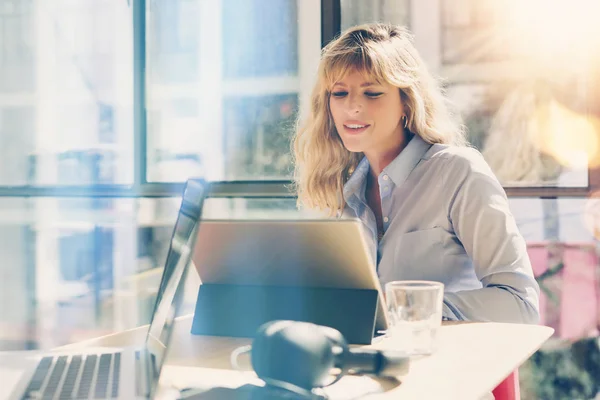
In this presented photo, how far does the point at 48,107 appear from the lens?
3480 millimetres

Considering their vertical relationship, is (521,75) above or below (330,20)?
below

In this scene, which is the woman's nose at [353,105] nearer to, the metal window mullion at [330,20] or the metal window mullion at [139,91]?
the metal window mullion at [330,20]

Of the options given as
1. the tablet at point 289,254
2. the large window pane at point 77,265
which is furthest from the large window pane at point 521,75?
the tablet at point 289,254

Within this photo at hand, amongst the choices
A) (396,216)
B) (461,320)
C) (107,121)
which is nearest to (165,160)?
(107,121)

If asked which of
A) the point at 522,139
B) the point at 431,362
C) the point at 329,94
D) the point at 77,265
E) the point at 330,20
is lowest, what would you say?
the point at 77,265

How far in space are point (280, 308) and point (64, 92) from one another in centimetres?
262

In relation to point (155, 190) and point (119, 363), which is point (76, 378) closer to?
point (119, 363)

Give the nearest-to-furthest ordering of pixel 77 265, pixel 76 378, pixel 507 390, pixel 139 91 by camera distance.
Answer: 1. pixel 76 378
2. pixel 507 390
3. pixel 139 91
4. pixel 77 265

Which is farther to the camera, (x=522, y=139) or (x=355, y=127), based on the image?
(x=522, y=139)

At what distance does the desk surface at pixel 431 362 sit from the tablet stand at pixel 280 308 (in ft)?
0.09

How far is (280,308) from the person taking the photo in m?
1.18

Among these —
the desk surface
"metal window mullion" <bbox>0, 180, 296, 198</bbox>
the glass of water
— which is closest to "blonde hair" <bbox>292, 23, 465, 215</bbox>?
"metal window mullion" <bbox>0, 180, 296, 198</bbox>

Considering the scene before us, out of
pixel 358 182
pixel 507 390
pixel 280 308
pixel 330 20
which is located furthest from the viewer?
pixel 330 20

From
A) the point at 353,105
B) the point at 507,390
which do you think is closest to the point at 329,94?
the point at 353,105
